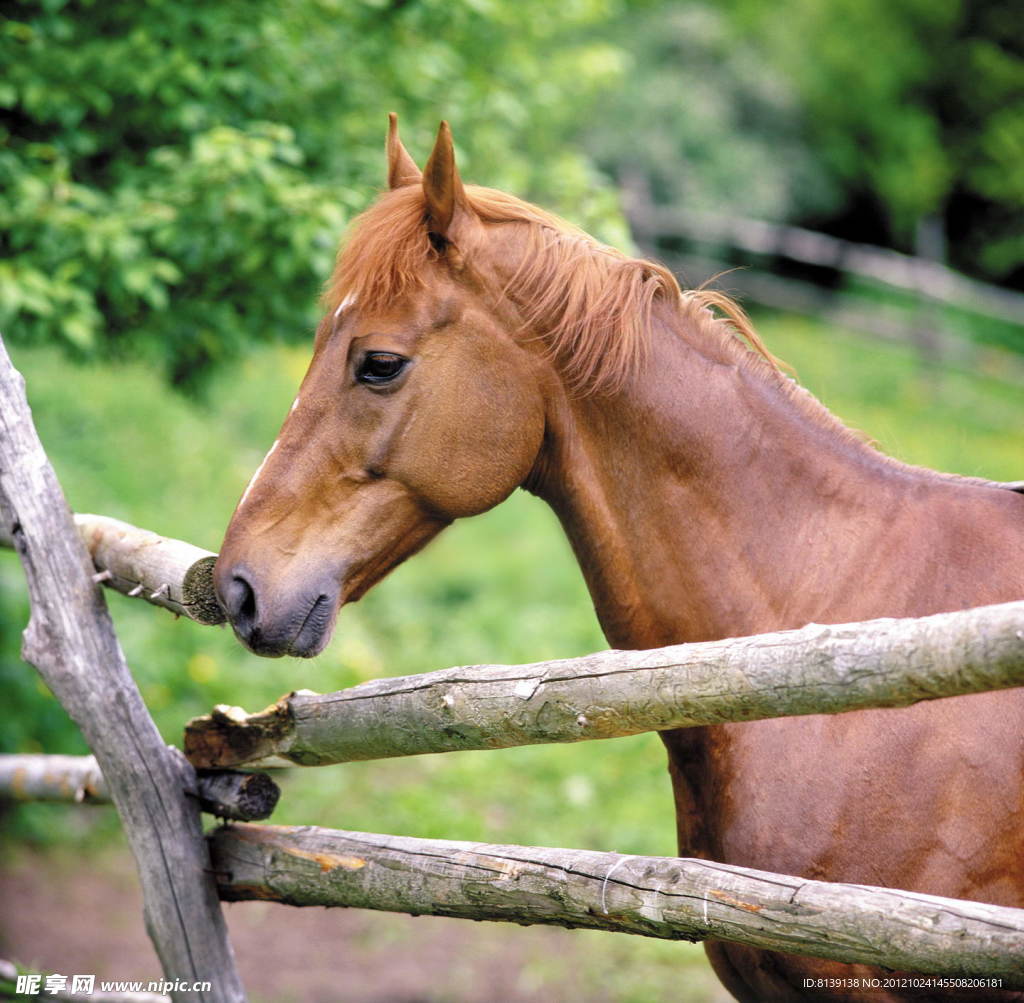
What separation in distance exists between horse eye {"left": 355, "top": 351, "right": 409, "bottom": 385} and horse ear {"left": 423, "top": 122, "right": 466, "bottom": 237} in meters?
0.30

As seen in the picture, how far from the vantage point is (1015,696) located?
82.2 inches

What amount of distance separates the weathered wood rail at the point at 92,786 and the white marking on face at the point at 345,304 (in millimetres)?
1124

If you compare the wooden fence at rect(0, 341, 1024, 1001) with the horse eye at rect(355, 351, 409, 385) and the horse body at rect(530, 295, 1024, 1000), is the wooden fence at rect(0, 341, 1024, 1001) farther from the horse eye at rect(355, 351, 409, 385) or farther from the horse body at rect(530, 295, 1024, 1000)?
the horse eye at rect(355, 351, 409, 385)

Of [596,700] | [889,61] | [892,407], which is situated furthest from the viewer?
[889,61]

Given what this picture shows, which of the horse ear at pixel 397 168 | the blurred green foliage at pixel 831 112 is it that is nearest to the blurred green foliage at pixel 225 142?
the horse ear at pixel 397 168

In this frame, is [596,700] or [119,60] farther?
[119,60]

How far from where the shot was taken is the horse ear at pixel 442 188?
2213mm

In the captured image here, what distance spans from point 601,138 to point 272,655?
Result: 512 inches

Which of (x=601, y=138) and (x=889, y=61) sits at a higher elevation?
(x=889, y=61)

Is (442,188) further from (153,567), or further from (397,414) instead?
(153,567)

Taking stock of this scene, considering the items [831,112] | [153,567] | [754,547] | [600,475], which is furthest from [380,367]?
[831,112]

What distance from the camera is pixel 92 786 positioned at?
9.44 feet

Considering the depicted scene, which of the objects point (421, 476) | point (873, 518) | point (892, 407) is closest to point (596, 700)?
point (421, 476)

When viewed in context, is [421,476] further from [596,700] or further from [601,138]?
[601,138]
